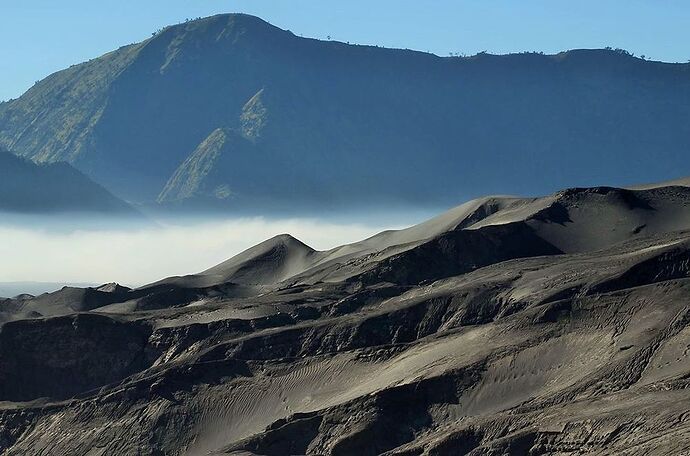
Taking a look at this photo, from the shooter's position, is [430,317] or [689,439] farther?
[430,317]

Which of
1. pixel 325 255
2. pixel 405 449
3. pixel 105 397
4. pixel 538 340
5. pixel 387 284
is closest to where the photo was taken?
pixel 405 449

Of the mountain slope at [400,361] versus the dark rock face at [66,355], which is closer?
the mountain slope at [400,361]

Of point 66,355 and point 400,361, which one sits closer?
point 400,361

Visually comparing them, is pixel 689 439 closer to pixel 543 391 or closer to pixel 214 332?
pixel 543 391

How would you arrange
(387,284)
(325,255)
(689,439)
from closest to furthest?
(689,439) → (387,284) → (325,255)

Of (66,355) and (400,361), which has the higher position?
(66,355)

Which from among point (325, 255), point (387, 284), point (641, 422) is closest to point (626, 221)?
point (387, 284)

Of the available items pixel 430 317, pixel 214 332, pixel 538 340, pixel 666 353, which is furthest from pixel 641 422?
pixel 214 332

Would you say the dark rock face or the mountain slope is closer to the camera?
the mountain slope
